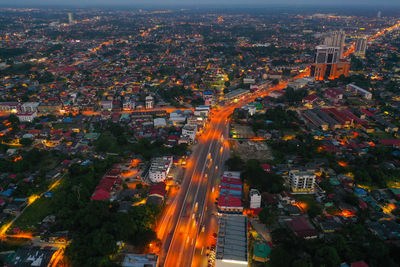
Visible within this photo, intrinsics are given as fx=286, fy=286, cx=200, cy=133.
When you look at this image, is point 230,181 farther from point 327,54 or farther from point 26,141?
point 327,54

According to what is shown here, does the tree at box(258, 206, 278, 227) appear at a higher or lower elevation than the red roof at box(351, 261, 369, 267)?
higher

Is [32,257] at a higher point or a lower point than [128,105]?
lower

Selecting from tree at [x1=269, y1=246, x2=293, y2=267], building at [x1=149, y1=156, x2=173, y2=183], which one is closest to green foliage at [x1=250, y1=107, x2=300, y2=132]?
building at [x1=149, y1=156, x2=173, y2=183]

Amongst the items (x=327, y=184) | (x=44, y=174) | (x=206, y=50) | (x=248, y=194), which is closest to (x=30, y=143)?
(x=44, y=174)

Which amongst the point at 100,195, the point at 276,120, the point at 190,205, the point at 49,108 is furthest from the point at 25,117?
the point at 276,120

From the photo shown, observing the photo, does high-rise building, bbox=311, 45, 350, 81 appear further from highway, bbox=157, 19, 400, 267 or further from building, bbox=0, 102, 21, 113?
building, bbox=0, 102, 21, 113

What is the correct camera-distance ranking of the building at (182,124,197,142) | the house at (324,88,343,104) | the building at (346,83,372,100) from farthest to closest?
the building at (346,83,372,100) → the house at (324,88,343,104) → the building at (182,124,197,142)
